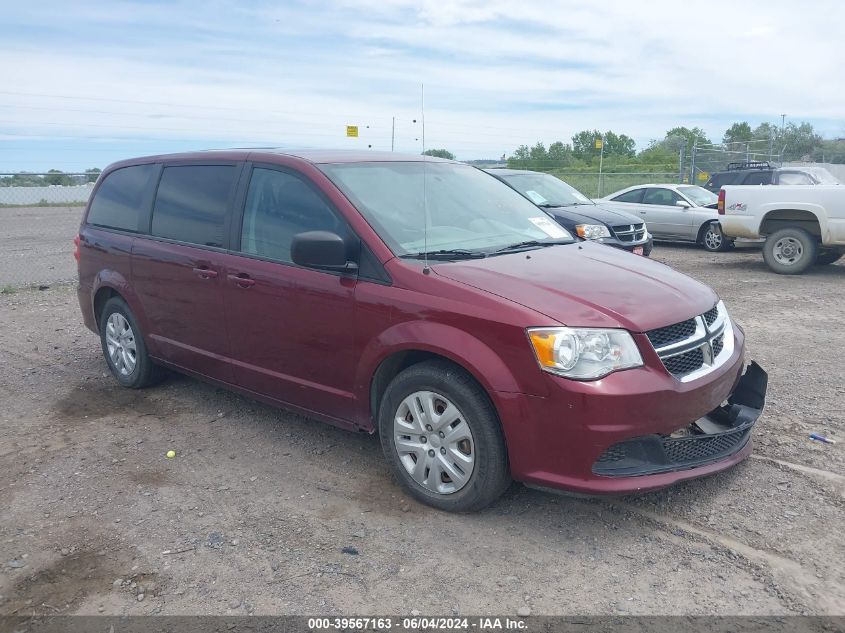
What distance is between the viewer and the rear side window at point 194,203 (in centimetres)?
489

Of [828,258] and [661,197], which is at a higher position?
[661,197]

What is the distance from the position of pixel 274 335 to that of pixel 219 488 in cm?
94

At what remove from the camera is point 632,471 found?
345 centimetres

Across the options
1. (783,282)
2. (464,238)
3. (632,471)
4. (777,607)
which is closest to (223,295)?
(464,238)

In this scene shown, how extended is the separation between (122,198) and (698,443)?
4.59m

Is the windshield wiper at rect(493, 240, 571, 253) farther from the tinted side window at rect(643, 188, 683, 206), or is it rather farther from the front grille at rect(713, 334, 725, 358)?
the tinted side window at rect(643, 188, 683, 206)

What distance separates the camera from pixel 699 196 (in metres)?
15.6

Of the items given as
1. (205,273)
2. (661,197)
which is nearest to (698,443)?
(205,273)

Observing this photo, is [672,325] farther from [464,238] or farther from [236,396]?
[236,396]

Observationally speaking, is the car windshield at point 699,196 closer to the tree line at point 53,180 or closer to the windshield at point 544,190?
the windshield at point 544,190

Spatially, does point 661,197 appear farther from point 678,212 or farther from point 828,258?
point 828,258

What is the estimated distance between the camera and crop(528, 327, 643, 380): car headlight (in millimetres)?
3377

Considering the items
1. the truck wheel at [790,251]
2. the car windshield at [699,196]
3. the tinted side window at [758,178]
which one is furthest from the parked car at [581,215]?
the tinted side window at [758,178]

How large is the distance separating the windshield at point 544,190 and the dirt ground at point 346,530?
21.1 feet
